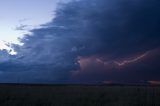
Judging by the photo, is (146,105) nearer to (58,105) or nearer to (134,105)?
(134,105)

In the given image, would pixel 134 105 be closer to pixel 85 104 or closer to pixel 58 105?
pixel 85 104

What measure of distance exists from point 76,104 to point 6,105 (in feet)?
15.5

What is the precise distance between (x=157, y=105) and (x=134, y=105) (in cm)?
148

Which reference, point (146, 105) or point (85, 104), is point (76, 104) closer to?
point (85, 104)

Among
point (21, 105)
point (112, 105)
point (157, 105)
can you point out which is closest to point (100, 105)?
point (112, 105)

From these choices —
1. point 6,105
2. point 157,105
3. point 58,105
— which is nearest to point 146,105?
point 157,105

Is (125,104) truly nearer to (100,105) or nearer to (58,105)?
(100,105)

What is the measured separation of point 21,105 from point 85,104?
4.29 m

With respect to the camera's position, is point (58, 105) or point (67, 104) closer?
point (58, 105)

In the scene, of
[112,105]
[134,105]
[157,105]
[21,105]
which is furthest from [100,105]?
[21,105]

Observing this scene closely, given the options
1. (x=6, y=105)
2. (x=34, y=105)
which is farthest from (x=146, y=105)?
(x=6, y=105)

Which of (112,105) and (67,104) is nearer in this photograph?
(112,105)

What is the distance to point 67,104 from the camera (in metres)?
21.8

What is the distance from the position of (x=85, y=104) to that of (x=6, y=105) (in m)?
5.32
